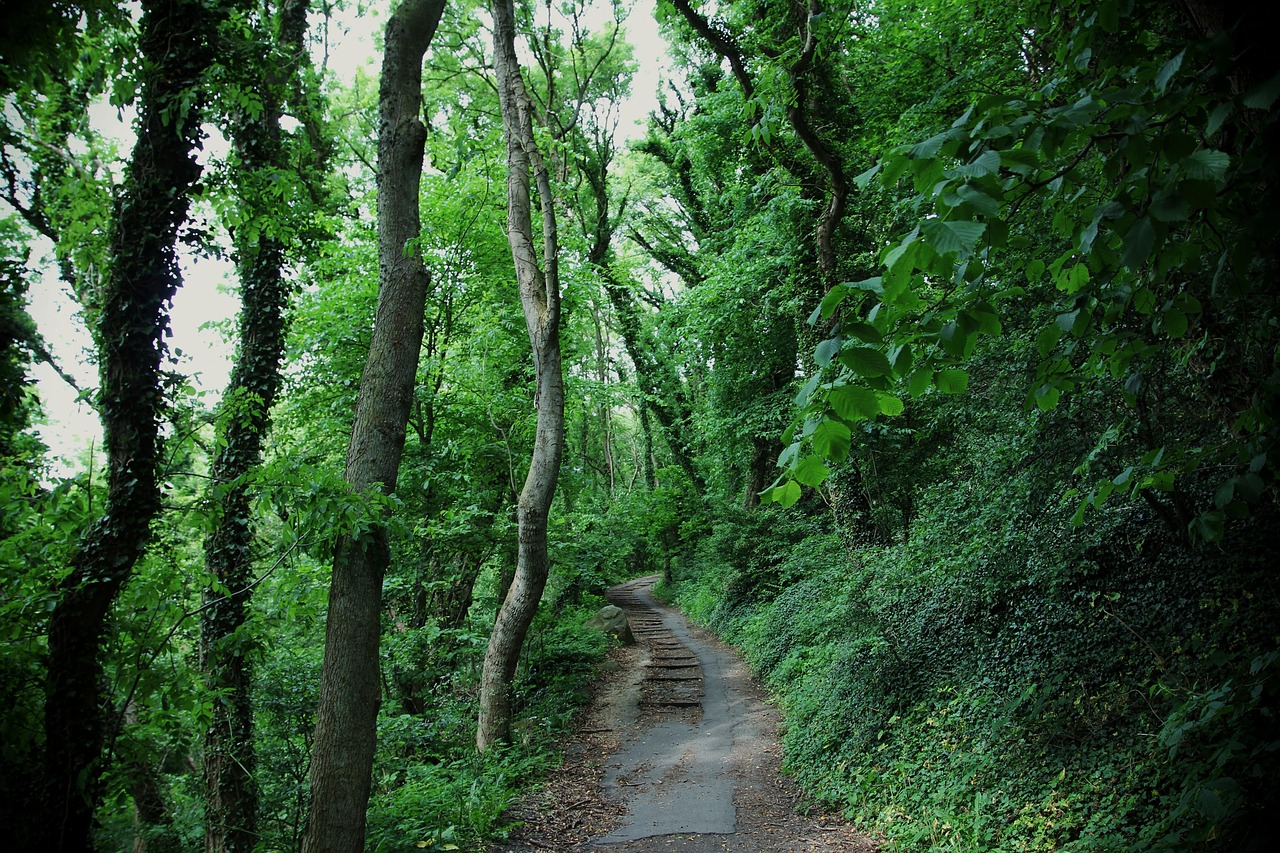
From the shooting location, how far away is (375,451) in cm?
405

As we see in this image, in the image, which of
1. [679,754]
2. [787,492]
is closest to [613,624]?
[679,754]

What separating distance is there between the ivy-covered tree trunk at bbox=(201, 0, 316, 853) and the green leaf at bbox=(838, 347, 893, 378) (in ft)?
16.2

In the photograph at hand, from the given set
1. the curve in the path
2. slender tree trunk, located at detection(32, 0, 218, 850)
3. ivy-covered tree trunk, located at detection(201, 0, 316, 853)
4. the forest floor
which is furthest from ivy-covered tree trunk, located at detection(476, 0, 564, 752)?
slender tree trunk, located at detection(32, 0, 218, 850)

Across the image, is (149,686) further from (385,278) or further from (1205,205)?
(1205,205)

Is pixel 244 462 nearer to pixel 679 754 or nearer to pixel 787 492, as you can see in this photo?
pixel 679 754

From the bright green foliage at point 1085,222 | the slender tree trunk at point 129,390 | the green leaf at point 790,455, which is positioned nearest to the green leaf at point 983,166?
the bright green foliage at point 1085,222

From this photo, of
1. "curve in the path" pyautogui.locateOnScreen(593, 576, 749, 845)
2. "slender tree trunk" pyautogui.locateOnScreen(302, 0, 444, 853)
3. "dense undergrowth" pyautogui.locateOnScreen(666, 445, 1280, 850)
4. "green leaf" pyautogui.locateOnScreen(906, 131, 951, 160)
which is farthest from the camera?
"curve in the path" pyautogui.locateOnScreen(593, 576, 749, 845)

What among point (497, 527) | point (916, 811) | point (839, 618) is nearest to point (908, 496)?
point (839, 618)

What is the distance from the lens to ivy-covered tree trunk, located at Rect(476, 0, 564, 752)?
753cm

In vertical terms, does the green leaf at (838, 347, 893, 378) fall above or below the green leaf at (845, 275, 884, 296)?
below

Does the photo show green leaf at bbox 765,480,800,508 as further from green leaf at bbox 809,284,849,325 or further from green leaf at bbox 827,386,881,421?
green leaf at bbox 809,284,849,325

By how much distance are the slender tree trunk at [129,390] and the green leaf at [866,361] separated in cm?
411

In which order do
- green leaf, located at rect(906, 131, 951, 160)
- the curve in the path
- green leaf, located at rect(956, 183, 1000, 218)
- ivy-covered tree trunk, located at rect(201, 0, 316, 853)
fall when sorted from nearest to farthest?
green leaf, located at rect(956, 183, 1000, 218) < green leaf, located at rect(906, 131, 951, 160) < ivy-covered tree trunk, located at rect(201, 0, 316, 853) < the curve in the path

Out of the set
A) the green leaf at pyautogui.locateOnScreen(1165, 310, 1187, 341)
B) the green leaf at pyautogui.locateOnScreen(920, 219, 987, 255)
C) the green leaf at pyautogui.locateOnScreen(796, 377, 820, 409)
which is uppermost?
the green leaf at pyautogui.locateOnScreen(920, 219, 987, 255)
